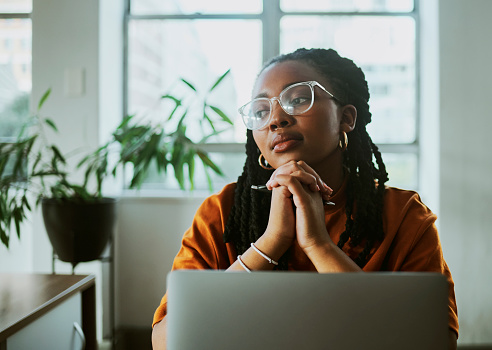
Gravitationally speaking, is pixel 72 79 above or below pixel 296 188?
above

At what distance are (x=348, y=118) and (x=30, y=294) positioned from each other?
98cm

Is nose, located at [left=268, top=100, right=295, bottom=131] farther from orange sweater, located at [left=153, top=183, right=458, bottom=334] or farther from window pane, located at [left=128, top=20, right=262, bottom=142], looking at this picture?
window pane, located at [left=128, top=20, right=262, bottom=142]

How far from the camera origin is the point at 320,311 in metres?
0.48

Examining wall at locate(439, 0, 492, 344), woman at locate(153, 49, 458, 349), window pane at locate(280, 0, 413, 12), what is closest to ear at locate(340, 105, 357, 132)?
woman at locate(153, 49, 458, 349)

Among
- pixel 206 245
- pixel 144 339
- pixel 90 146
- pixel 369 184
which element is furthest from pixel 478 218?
pixel 90 146

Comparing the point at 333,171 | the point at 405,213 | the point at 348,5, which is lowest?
the point at 405,213

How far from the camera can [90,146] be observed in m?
2.25

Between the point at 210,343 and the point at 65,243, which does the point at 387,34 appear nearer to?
the point at 65,243

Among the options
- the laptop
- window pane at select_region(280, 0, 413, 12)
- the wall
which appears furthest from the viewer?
window pane at select_region(280, 0, 413, 12)

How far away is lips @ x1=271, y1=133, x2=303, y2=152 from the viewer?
0.97 meters

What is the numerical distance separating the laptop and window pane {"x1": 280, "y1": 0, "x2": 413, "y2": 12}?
2.39 meters

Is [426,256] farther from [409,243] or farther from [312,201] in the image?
[312,201]

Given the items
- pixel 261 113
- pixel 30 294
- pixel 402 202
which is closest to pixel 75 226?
pixel 30 294

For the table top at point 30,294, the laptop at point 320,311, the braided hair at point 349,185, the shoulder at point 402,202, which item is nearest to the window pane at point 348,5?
the braided hair at point 349,185
